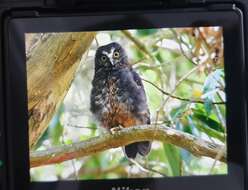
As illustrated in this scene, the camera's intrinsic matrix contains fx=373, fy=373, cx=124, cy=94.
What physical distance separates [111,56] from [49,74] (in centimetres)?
8

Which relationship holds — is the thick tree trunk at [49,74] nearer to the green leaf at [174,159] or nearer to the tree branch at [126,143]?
the tree branch at [126,143]

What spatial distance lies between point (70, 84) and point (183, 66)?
0.14 metres

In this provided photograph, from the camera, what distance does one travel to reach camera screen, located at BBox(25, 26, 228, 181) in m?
0.46

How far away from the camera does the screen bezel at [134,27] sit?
1.51 ft

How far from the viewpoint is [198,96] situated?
0.46 metres

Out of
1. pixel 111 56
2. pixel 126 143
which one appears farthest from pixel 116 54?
pixel 126 143

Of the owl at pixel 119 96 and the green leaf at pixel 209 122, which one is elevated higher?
the owl at pixel 119 96

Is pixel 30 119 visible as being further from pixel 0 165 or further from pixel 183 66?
pixel 183 66

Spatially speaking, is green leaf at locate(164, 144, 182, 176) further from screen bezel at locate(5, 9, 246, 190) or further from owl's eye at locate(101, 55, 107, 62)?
owl's eye at locate(101, 55, 107, 62)

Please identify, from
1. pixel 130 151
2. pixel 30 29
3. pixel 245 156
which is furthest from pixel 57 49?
pixel 245 156

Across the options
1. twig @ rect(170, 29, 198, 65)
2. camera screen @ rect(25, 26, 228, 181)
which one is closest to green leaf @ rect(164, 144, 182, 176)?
camera screen @ rect(25, 26, 228, 181)

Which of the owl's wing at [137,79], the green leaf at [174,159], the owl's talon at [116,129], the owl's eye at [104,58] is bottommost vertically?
the green leaf at [174,159]

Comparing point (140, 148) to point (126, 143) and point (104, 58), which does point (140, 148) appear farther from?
point (104, 58)

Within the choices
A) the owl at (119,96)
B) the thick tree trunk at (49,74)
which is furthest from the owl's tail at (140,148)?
the thick tree trunk at (49,74)
